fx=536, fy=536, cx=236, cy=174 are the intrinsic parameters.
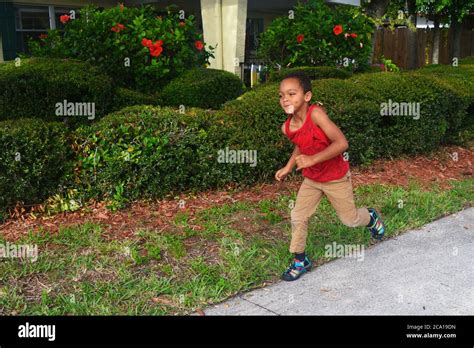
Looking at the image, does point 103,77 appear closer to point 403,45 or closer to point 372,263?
point 372,263

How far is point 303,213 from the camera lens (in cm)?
401

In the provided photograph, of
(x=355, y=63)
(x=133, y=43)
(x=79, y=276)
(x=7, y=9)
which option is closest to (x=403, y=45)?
(x=355, y=63)

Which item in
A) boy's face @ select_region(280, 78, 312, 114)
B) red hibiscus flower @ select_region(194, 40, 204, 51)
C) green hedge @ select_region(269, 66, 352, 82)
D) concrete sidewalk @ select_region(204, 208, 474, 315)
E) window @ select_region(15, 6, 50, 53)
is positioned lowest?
concrete sidewalk @ select_region(204, 208, 474, 315)

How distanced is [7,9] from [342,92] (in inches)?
309

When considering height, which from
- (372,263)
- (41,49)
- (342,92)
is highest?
(41,49)

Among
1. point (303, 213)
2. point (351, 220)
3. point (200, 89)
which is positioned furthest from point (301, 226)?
point (200, 89)

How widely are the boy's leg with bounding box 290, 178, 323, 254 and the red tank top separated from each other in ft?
0.28

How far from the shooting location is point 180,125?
5.50 m

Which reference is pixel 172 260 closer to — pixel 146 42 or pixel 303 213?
pixel 303 213

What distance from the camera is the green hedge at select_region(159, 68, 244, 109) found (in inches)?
272

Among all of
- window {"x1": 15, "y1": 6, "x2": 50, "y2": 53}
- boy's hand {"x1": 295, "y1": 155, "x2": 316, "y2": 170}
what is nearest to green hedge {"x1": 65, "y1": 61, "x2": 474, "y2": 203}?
boy's hand {"x1": 295, "y1": 155, "x2": 316, "y2": 170}

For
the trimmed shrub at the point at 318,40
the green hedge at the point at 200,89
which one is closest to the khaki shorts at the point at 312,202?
the green hedge at the point at 200,89

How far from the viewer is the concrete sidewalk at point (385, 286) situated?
3.47m

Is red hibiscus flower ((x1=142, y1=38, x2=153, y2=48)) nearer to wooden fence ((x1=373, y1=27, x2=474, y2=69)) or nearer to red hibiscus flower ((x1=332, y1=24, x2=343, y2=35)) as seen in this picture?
red hibiscus flower ((x1=332, y1=24, x2=343, y2=35))
